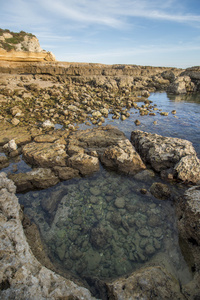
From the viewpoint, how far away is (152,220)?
5.70m

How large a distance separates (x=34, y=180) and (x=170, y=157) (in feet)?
23.3

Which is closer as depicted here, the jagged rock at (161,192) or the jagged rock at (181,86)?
the jagged rock at (161,192)

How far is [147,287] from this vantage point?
134 inches

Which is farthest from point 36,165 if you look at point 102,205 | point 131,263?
point 131,263

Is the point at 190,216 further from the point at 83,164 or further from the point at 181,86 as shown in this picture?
the point at 181,86

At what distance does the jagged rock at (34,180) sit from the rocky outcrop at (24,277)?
2.92m

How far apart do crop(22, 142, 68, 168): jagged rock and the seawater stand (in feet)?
4.59

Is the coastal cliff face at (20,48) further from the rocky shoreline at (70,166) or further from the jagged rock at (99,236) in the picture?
the jagged rock at (99,236)

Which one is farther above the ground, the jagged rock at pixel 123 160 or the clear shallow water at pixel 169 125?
the clear shallow water at pixel 169 125

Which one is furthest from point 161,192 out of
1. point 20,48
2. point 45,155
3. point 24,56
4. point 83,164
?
point 20,48

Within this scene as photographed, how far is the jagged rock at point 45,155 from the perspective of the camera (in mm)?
7941

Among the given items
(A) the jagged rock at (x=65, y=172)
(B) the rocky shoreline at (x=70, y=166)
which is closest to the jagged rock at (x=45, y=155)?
(B) the rocky shoreline at (x=70, y=166)

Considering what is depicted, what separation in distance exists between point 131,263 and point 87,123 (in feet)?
36.0

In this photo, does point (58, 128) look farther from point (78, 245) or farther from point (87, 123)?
point (78, 245)
